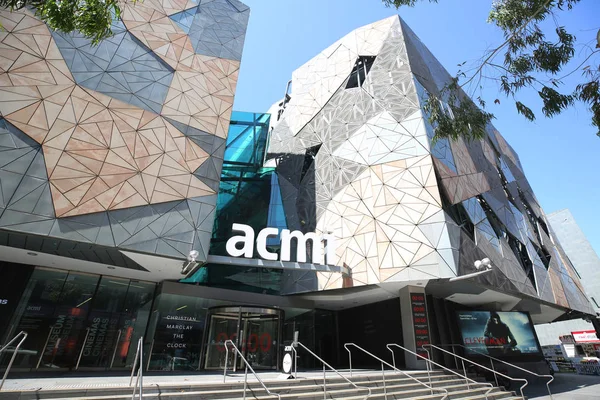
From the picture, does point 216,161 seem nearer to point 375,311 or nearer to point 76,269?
point 76,269

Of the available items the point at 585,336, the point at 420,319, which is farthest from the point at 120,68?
the point at 585,336

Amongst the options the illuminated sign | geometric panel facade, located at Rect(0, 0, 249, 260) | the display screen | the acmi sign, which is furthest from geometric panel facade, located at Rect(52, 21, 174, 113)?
the illuminated sign

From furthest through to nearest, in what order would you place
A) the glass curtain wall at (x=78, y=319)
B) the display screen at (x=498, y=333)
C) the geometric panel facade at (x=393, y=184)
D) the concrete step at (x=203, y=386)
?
the display screen at (x=498, y=333) < the geometric panel facade at (x=393, y=184) < the glass curtain wall at (x=78, y=319) < the concrete step at (x=203, y=386)

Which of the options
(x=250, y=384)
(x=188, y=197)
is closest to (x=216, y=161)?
(x=188, y=197)

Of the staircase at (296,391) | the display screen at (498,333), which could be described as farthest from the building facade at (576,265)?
the staircase at (296,391)

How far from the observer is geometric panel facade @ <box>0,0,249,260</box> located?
9336 millimetres

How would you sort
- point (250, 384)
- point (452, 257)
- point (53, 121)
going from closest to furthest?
point (250, 384), point (53, 121), point (452, 257)

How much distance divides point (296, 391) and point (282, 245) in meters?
6.07

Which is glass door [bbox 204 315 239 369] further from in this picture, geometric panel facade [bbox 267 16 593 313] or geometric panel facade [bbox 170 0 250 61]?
geometric panel facade [bbox 170 0 250 61]

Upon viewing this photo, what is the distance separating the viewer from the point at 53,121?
33.1 ft

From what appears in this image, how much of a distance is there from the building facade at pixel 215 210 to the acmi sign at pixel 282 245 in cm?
9

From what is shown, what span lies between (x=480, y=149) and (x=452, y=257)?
39.0 ft

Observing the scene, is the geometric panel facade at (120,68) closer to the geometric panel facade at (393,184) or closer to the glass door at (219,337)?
the geometric panel facade at (393,184)

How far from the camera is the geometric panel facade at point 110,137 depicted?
934cm
